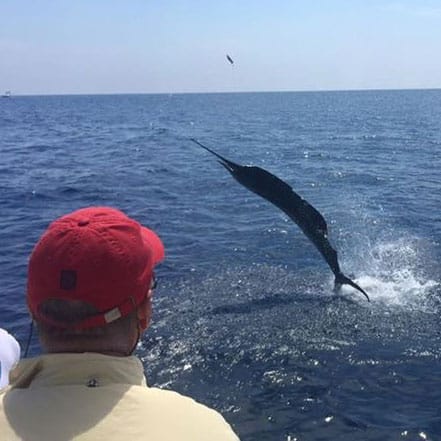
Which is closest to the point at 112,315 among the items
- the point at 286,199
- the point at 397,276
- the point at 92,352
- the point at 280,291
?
the point at 92,352

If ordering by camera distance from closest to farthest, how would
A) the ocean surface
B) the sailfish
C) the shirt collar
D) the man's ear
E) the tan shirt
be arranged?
the tan shirt → the shirt collar → the man's ear → the ocean surface → the sailfish

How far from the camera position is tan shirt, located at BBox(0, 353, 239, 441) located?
1773 millimetres

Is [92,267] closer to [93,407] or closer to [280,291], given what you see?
[93,407]

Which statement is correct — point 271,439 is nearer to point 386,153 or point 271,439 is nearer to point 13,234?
point 13,234

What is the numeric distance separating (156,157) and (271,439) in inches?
990

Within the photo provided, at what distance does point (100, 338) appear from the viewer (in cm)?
202

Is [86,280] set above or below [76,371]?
above

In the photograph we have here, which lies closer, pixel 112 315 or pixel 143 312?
pixel 112 315

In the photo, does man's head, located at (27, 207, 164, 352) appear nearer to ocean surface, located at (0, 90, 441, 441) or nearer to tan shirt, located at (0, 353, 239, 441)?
tan shirt, located at (0, 353, 239, 441)

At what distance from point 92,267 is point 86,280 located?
5cm

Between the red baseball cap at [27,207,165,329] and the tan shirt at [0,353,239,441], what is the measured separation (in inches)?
5.9

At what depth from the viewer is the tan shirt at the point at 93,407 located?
1.77 m

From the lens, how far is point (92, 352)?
2.01 m

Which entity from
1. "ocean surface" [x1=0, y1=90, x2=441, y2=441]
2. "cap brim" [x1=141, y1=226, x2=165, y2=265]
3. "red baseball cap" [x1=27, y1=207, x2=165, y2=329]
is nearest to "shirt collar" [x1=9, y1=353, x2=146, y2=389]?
"red baseball cap" [x1=27, y1=207, x2=165, y2=329]
